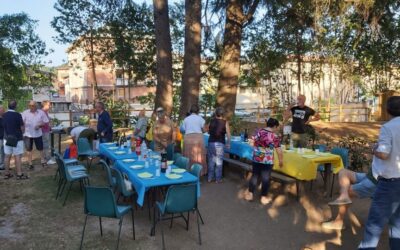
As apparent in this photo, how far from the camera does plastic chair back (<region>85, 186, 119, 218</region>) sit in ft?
13.7

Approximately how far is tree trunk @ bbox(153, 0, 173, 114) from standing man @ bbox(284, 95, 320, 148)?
12.9 ft

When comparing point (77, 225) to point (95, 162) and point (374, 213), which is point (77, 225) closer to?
point (374, 213)

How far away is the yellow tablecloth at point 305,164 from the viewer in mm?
5809

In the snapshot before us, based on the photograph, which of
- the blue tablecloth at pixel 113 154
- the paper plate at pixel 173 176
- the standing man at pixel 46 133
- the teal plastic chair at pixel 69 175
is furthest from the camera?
the standing man at pixel 46 133

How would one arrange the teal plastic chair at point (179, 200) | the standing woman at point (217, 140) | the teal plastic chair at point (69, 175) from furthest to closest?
the standing woman at point (217, 140)
the teal plastic chair at point (69, 175)
the teal plastic chair at point (179, 200)

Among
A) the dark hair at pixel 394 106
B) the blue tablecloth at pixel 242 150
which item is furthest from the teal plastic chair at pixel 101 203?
the blue tablecloth at pixel 242 150

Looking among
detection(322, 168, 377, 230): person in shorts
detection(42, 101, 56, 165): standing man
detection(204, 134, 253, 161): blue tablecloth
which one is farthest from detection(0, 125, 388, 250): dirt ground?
detection(42, 101, 56, 165): standing man

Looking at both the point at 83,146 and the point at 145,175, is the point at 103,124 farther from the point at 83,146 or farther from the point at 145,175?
the point at 145,175

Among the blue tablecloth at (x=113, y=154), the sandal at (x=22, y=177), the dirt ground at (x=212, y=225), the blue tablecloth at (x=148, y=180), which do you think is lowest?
the dirt ground at (x=212, y=225)

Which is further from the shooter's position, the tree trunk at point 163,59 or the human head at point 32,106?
the tree trunk at point 163,59

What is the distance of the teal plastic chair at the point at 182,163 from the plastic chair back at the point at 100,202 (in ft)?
5.73

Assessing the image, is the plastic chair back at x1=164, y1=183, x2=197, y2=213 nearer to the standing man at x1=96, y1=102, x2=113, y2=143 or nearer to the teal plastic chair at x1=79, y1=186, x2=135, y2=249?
the teal plastic chair at x1=79, y1=186, x2=135, y2=249

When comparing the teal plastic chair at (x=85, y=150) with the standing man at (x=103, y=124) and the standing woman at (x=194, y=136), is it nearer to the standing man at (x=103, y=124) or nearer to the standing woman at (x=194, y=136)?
the standing man at (x=103, y=124)

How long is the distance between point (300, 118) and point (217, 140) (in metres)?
1.69
